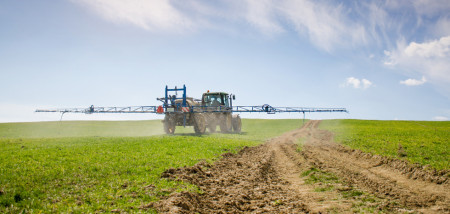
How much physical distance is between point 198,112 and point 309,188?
940 inches

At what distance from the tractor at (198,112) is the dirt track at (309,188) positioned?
60.6 feet

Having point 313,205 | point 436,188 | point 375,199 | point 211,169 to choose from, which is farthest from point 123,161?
point 436,188

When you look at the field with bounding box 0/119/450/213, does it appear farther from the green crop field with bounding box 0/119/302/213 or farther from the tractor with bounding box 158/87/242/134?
the tractor with bounding box 158/87/242/134

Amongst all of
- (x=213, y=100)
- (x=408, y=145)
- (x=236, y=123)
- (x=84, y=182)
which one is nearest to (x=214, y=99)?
(x=213, y=100)

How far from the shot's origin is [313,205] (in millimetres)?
8117

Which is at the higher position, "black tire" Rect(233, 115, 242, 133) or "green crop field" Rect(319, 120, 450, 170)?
"black tire" Rect(233, 115, 242, 133)

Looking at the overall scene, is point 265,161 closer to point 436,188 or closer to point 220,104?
point 436,188

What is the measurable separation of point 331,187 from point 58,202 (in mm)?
8973

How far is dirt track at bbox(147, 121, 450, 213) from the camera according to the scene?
7.99m

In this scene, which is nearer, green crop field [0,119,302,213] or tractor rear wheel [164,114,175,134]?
green crop field [0,119,302,213]

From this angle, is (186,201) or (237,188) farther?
(237,188)

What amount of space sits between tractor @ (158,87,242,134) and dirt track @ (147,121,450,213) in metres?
18.5

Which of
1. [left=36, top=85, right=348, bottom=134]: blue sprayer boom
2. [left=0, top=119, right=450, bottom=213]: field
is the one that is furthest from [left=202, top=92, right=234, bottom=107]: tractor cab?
[left=0, top=119, right=450, bottom=213]: field

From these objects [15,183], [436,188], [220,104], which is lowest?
[436,188]
